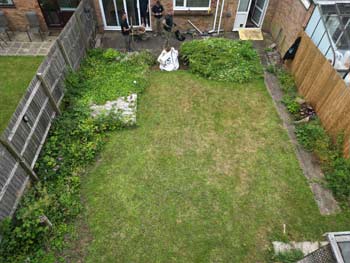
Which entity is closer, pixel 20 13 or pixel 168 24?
pixel 168 24

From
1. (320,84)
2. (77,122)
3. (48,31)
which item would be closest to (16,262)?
(77,122)

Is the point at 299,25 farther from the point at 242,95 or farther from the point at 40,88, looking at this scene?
the point at 40,88

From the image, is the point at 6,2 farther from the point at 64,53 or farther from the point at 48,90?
the point at 48,90

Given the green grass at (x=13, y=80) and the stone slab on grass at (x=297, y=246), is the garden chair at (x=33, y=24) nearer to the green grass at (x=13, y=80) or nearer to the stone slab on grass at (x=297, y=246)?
the green grass at (x=13, y=80)

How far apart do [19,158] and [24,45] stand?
7.00 m

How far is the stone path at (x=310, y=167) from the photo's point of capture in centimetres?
591

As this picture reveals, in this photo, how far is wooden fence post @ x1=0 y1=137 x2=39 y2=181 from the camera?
4.83 metres

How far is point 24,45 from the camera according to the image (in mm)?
10070

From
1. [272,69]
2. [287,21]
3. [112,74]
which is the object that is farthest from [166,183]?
[287,21]

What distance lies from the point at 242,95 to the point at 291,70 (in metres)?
2.32

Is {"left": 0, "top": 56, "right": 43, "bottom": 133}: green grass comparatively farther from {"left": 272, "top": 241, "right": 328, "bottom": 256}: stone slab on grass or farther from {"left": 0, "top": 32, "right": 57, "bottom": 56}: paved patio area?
{"left": 272, "top": 241, "right": 328, "bottom": 256}: stone slab on grass

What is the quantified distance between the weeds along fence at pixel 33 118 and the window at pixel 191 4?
13.1ft

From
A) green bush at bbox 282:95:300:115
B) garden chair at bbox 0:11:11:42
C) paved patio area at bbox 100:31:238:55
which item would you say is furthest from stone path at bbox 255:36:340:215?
garden chair at bbox 0:11:11:42

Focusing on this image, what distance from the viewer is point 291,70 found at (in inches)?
354
